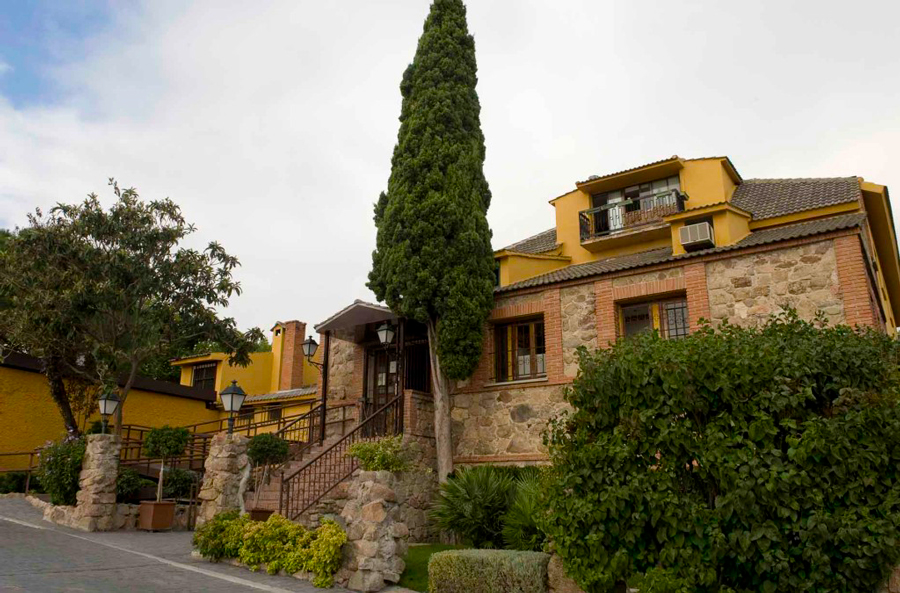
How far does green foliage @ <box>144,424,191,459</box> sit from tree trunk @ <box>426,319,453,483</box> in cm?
610

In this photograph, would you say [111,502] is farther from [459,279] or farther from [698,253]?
[698,253]

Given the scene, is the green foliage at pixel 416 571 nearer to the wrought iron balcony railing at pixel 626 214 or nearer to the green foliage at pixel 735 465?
the green foliage at pixel 735 465

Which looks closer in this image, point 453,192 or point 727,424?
point 727,424

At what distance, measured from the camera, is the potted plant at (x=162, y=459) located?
14758 mm

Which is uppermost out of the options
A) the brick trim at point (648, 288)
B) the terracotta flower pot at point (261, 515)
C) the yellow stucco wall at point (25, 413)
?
the brick trim at point (648, 288)

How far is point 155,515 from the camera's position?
14766 mm

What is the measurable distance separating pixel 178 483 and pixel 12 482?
16.5 feet

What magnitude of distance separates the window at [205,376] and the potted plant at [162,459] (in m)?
15.1

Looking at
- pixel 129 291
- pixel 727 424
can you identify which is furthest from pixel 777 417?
pixel 129 291

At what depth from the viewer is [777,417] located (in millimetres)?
6602

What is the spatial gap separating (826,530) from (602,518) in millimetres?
1945

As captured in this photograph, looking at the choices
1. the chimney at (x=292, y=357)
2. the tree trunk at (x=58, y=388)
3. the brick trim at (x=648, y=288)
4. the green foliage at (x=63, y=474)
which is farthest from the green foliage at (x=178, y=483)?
the chimney at (x=292, y=357)

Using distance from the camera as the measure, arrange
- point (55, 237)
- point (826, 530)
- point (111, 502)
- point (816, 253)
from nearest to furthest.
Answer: point (826, 530), point (816, 253), point (111, 502), point (55, 237)

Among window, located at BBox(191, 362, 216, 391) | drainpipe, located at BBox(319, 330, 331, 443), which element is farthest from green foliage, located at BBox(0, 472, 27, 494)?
window, located at BBox(191, 362, 216, 391)
